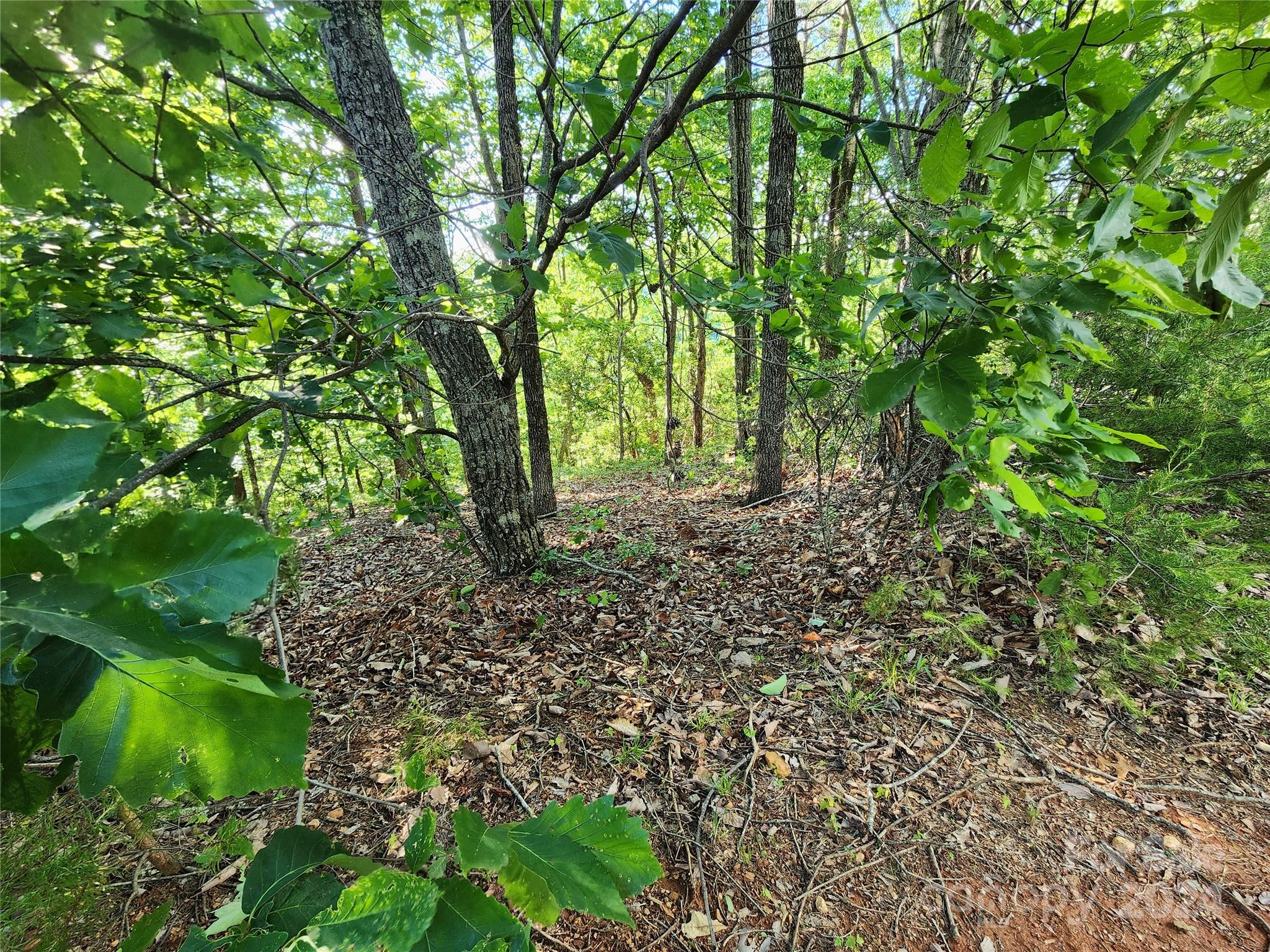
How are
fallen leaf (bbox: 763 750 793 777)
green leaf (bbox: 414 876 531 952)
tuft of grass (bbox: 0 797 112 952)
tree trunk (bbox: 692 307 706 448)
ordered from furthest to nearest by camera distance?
tree trunk (bbox: 692 307 706 448), fallen leaf (bbox: 763 750 793 777), tuft of grass (bbox: 0 797 112 952), green leaf (bbox: 414 876 531 952)

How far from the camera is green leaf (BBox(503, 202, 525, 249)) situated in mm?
1265

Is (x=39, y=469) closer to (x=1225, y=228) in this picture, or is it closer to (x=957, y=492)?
(x=1225, y=228)

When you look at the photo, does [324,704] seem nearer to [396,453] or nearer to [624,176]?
[396,453]

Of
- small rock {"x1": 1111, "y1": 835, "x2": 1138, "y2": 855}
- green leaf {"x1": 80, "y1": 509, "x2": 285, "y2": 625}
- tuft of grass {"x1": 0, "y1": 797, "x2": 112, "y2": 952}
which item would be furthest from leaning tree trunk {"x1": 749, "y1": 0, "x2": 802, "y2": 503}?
tuft of grass {"x1": 0, "y1": 797, "x2": 112, "y2": 952}

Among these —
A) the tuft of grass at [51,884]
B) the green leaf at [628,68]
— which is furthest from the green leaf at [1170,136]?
the tuft of grass at [51,884]

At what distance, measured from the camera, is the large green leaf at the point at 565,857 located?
67 cm

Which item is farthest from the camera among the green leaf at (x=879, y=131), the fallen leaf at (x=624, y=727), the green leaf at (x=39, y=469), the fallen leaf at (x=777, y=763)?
the fallen leaf at (x=624, y=727)

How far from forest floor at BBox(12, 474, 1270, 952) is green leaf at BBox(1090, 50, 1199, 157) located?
2.33 metres

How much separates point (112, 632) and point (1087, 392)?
4.88 meters

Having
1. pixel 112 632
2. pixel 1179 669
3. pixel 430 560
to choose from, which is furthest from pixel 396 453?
pixel 1179 669

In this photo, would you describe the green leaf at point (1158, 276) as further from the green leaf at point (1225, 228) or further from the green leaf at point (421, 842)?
the green leaf at point (421, 842)

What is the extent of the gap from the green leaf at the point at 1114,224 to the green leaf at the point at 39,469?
Answer: 1282 mm

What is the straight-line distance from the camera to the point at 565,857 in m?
0.73

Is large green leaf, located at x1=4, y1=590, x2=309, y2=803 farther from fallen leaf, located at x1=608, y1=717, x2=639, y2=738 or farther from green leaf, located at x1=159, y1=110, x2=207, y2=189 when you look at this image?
fallen leaf, located at x1=608, y1=717, x2=639, y2=738
